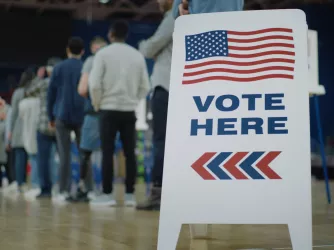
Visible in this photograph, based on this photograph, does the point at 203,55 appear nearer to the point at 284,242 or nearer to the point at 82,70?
the point at 284,242

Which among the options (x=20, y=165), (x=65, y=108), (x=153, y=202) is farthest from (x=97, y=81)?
(x=20, y=165)

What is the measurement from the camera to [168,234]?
6.11 ft

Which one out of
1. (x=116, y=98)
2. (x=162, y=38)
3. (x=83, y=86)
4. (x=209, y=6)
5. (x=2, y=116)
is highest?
(x=162, y=38)

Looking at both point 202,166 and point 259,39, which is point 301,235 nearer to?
point 202,166

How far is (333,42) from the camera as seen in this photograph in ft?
46.2

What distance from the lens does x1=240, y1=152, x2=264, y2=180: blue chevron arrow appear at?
1.88m

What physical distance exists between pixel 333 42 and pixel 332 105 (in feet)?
4.80

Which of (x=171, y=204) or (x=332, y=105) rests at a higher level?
(x=332, y=105)

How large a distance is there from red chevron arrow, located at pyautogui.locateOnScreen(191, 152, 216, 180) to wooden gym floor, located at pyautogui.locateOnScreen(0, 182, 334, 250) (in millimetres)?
450

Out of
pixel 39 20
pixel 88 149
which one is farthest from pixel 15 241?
pixel 39 20

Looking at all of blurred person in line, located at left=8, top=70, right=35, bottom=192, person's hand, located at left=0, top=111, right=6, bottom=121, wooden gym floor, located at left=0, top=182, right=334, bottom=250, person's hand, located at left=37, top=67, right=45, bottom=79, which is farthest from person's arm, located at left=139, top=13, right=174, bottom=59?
person's hand, located at left=0, top=111, right=6, bottom=121

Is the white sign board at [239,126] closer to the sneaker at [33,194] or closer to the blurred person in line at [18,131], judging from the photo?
the sneaker at [33,194]

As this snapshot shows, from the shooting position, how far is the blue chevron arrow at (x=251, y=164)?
1.88 meters

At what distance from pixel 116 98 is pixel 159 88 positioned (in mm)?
599
